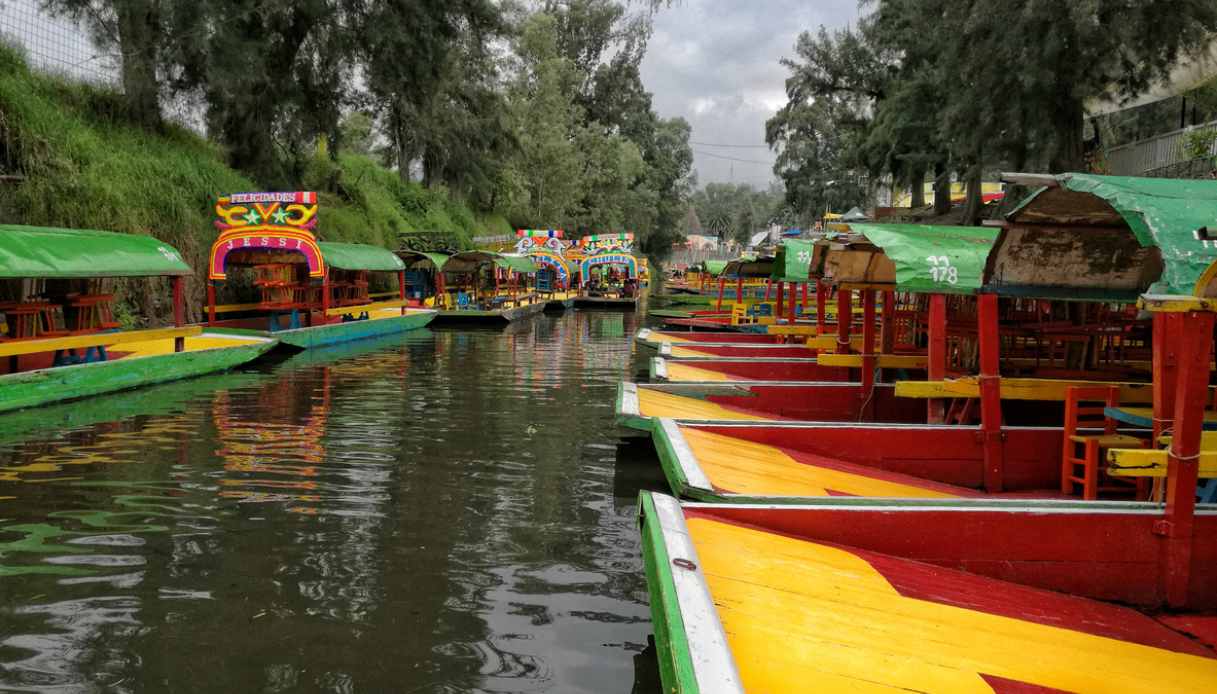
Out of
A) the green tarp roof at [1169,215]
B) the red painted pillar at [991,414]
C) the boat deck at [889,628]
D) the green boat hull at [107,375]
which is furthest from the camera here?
the green boat hull at [107,375]

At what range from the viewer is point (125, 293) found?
2027 centimetres

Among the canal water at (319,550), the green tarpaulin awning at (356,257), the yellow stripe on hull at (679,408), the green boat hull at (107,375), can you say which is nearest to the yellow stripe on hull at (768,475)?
the canal water at (319,550)

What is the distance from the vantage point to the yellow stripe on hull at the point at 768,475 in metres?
6.36

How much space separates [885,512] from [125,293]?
63.6ft

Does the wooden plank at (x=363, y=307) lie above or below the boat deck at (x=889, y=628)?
above

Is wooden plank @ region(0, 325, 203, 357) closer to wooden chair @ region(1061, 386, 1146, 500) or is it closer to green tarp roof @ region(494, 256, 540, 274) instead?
wooden chair @ region(1061, 386, 1146, 500)

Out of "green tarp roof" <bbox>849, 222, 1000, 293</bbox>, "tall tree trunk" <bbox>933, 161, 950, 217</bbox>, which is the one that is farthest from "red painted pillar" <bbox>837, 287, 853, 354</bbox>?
"tall tree trunk" <bbox>933, 161, 950, 217</bbox>

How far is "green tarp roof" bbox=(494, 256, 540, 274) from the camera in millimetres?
34947

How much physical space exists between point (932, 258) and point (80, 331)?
13.4m

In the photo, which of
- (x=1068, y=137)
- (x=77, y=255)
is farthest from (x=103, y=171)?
(x=1068, y=137)

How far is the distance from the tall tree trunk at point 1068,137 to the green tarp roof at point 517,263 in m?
20.0

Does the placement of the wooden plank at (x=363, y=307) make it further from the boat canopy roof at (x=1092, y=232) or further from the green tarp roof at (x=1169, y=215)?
the green tarp roof at (x=1169, y=215)

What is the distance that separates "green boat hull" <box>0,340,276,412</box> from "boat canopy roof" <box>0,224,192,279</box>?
1.36 meters

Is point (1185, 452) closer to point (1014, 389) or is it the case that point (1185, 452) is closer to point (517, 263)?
point (1014, 389)
